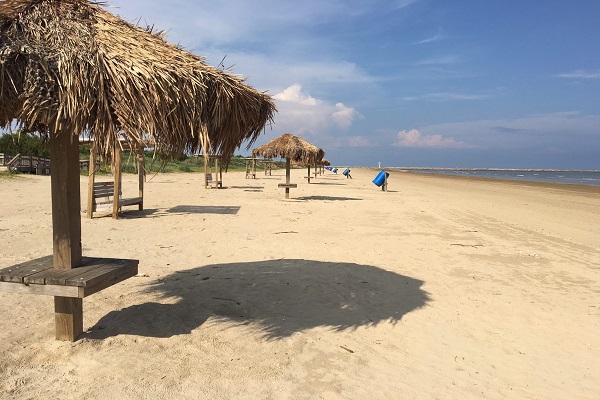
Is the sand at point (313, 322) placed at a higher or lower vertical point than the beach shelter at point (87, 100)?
lower

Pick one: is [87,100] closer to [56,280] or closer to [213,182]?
[56,280]

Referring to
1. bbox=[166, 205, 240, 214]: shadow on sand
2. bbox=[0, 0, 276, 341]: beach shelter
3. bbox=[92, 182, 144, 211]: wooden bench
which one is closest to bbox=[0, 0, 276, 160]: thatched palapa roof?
bbox=[0, 0, 276, 341]: beach shelter

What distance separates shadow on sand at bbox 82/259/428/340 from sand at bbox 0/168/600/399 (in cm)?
2

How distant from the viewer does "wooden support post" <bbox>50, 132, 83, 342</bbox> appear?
10.5 ft

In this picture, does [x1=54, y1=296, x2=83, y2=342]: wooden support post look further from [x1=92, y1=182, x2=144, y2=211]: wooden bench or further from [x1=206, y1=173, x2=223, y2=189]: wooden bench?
[x1=206, y1=173, x2=223, y2=189]: wooden bench

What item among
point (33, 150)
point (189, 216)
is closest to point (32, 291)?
point (189, 216)

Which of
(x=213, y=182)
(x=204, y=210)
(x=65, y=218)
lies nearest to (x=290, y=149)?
(x=213, y=182)

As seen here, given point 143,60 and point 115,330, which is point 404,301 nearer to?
point 115,330

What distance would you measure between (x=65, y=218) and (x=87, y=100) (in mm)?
1081

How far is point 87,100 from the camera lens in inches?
106

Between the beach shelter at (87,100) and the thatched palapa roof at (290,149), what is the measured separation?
577 inches

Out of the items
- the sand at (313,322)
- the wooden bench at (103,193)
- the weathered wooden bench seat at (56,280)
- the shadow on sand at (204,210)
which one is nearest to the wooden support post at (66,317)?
the sand at (313,322)

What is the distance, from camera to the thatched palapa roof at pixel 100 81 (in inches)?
107

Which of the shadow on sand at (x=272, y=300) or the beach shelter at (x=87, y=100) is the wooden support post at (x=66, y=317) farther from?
the shadow on sand at (x=272, y=300)
